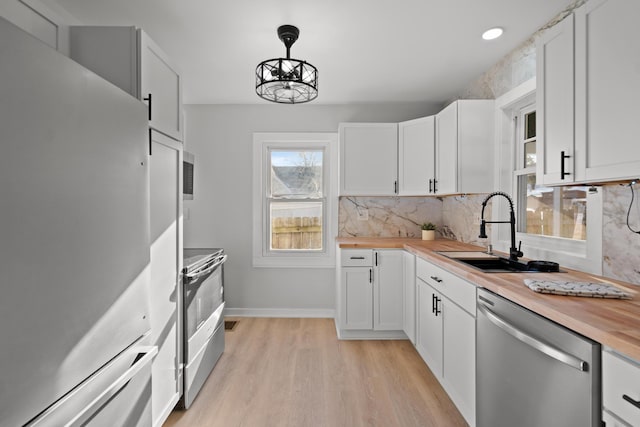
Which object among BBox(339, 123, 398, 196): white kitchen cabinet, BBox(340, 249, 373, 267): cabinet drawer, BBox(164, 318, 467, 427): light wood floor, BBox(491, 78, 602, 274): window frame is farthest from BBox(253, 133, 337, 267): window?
BBox(491, 78, 602, 274): window frame

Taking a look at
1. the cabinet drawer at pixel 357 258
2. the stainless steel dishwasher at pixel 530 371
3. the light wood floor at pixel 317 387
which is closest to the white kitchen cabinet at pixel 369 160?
the cabinet drawer at pixel 357 258

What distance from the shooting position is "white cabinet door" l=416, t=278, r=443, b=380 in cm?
227

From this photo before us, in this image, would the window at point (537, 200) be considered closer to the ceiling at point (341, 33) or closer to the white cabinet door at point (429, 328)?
the ceiling at point (341, 33)

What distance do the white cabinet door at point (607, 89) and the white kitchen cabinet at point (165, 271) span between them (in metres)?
2.07

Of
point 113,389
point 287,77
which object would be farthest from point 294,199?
point 113,389

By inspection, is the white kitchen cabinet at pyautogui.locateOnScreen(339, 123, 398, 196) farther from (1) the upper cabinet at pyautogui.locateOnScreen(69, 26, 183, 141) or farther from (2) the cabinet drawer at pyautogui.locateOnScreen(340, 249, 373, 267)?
(1) the upper cabinet at pyautogui.locateOnScreen(69, 26, 183, 141)

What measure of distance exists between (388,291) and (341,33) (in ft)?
7.31

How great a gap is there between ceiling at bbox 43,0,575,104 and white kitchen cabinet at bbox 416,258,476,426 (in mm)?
1652

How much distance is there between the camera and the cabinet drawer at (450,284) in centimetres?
180

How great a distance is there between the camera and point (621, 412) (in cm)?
91

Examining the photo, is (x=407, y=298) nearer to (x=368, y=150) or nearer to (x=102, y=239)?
(x=368, y=150)

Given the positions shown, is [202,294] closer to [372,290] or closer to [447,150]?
[372,290]

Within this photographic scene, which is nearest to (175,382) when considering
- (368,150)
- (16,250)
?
(16,250)

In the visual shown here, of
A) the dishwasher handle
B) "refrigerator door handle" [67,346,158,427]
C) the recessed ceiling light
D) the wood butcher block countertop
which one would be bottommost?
"refrigerator door handle" [67,346,158,427]
